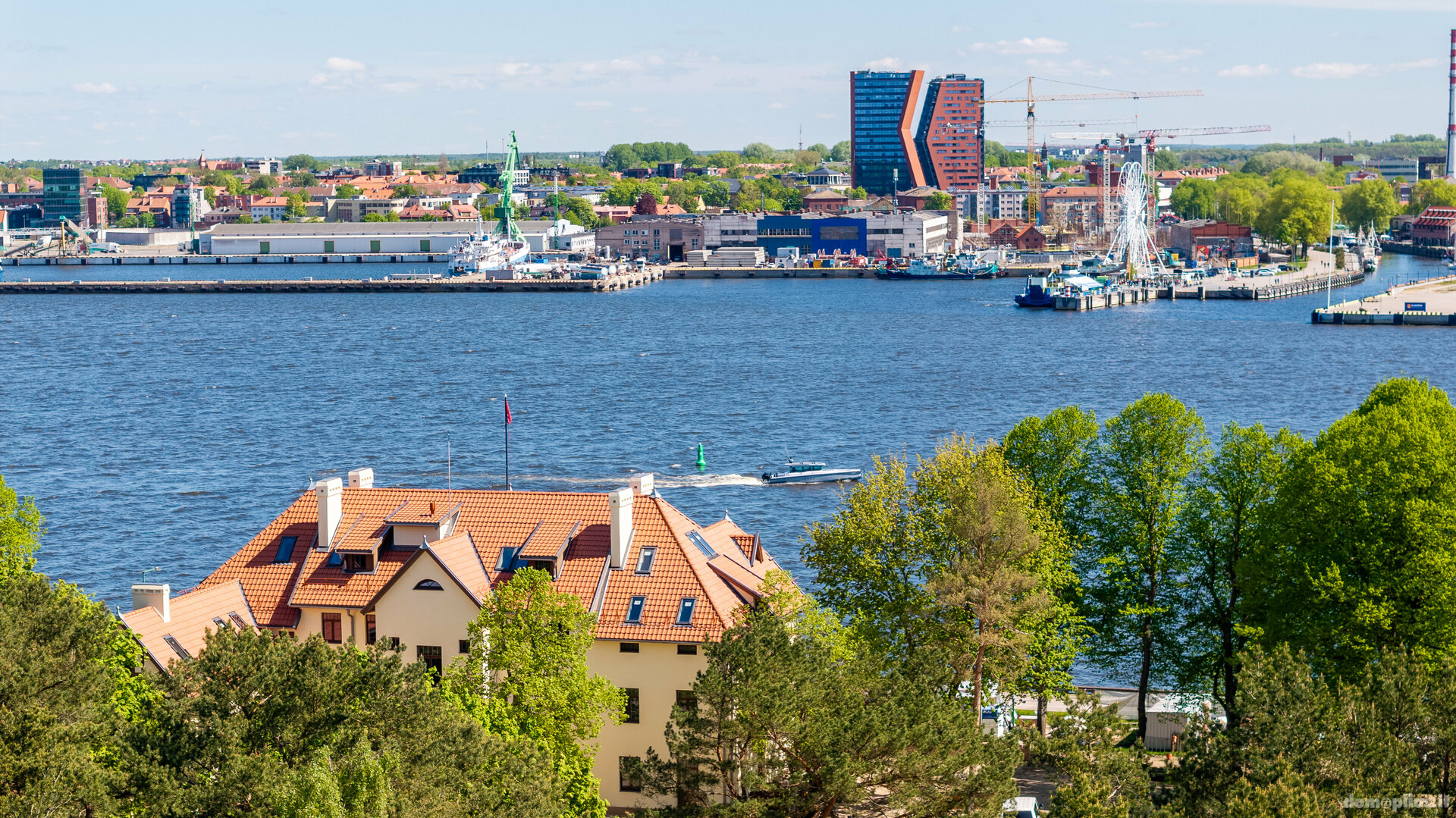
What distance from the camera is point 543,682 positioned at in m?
24.5

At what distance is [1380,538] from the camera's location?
2862cm

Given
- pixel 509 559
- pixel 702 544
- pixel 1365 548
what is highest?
pixel 1365 548

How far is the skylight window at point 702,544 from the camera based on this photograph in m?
30.3

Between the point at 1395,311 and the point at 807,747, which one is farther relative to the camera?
the point at 1395,311

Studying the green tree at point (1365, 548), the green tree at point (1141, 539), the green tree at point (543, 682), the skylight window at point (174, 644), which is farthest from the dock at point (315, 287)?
the green tree at point (543, 682)

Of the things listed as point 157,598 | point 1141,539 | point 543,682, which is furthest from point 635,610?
point 1141,539

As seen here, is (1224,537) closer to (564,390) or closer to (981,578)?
(981,578)

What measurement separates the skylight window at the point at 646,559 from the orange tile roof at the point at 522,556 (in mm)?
97

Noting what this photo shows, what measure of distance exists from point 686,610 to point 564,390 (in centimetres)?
6650

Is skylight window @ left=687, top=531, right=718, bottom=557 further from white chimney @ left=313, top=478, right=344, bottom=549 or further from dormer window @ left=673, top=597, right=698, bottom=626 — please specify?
white chimney @ left=313, top=478, right=344, bottom=549

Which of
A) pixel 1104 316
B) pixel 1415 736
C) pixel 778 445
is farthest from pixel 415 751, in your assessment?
pixel 1104 316

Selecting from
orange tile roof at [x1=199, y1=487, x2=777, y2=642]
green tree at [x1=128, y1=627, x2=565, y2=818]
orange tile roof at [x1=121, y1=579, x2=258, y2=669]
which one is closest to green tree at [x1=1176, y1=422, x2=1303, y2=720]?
orange tile roof at [x1=199, y1=487, x2=777, y2=642]

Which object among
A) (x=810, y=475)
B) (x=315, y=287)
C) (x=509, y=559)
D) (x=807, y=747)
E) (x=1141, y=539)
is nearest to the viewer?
(x=807, y=747)

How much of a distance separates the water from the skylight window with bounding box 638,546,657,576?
2019 cm
